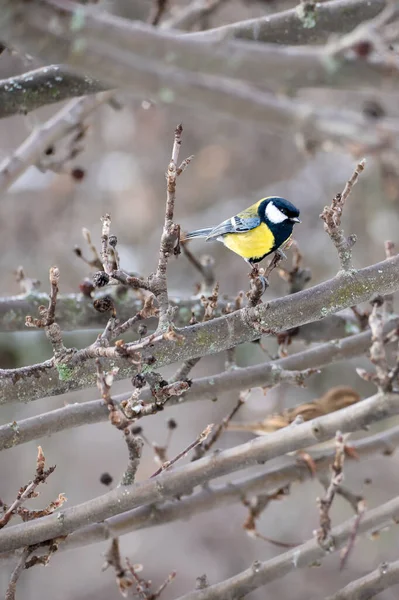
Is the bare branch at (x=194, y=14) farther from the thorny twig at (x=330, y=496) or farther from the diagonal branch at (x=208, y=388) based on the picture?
the thorny twig at (x=330, y=496)

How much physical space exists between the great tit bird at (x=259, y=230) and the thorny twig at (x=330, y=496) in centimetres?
51

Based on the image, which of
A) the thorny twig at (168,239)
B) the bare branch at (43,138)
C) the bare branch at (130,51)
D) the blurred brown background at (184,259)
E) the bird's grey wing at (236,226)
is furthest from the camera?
the blurred brown background at (184,259)

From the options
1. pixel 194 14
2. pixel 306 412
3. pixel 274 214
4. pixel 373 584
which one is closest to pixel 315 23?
pixel 274 214

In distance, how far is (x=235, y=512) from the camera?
488cm

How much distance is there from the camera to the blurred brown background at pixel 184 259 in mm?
4516

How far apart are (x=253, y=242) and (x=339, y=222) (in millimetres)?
457

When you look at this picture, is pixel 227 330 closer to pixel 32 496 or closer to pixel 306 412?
pixel 32 496

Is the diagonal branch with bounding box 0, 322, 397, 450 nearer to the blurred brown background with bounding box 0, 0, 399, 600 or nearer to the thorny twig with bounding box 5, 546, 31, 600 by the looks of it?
the thorny twig with bounding box 5, 546, 31, 600

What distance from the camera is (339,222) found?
1.41m

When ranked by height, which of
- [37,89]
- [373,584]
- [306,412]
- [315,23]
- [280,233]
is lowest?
[373,584]

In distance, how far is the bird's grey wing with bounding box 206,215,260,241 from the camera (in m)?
1.90

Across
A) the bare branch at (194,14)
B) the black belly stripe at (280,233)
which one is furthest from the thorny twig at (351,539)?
the bare branch at (194,14)

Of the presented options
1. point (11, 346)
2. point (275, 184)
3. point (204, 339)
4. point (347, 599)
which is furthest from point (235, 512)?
point (204, 339)

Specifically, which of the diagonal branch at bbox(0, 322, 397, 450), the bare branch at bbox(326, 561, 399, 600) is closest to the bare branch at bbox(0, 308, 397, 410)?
the diagonal branch at bbox(0, 322, 397, 450)
